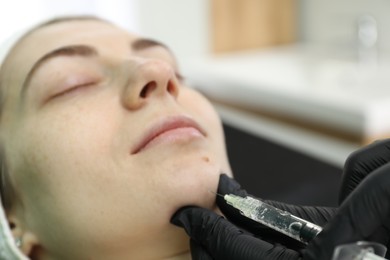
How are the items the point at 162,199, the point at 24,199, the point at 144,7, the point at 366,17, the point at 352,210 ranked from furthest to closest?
the point at 366,17, the point at 144,7, the point at 24,199, the point at 162,199, the point at 352,210

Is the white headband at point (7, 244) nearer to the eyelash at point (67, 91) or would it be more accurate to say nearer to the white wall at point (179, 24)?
the eyelash at point (67, 91)

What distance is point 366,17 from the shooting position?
240cm

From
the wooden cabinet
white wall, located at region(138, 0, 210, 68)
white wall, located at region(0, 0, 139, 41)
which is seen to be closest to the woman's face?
white wall, located at region(0, 0, 139, 41)

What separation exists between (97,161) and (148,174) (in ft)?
0.30

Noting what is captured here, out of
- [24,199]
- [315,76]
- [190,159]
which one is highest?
[190,159]

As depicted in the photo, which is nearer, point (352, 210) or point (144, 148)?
point (352, 210)

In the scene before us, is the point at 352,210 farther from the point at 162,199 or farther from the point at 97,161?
the point at 97,161

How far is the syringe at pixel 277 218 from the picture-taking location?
0.71 meters

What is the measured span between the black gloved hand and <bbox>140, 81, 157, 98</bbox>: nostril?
199 millimetres

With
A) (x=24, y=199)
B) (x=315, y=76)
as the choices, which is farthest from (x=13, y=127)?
(x=315, y=76)

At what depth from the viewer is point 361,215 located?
63cm

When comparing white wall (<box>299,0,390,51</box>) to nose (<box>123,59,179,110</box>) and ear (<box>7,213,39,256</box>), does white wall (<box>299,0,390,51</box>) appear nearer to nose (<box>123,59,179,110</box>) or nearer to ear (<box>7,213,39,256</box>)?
nose (<box>123,59,179,110</box>)

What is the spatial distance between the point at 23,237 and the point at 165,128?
0.35m

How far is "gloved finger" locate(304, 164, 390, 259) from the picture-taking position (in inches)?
24.6
